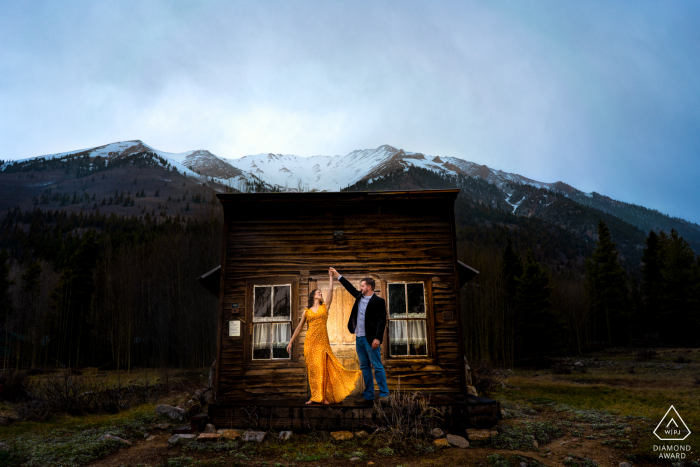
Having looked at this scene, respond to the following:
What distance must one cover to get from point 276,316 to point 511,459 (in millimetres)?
5542

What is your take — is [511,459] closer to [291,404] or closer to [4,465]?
[291,404]

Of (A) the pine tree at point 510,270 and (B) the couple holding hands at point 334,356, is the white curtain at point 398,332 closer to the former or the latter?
(B) the couple holding hands at point 334,356

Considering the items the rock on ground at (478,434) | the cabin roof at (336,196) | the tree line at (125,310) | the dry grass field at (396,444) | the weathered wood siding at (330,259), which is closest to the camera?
the dry grass field at (396,444)

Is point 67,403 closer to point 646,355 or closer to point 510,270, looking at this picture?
point 510,270

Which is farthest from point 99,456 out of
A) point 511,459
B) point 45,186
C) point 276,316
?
point 45,186

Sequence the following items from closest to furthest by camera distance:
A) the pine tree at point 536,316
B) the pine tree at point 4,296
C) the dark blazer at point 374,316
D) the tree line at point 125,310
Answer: the dark blazer at point 374,316 < the tree line at point 125,310 < the pine tree at point 536,316 < the pine tree at point 4,296

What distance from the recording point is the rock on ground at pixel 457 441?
6.80m

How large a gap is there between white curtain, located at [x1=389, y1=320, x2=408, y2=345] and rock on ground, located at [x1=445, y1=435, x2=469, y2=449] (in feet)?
8.05

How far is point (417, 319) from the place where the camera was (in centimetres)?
922

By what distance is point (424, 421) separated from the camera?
7.18 meters

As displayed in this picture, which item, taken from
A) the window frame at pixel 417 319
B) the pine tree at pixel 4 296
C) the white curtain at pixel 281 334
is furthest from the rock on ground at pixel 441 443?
the pine tree at pixel 4 296

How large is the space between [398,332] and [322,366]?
2372 millimetres

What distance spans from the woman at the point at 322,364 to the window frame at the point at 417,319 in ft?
5.38

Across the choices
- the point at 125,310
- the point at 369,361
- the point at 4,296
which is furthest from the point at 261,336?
the point at 4,296
